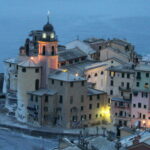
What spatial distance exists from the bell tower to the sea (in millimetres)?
22669

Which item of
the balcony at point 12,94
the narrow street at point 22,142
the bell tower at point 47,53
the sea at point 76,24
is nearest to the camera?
the narrow street at point 22,142

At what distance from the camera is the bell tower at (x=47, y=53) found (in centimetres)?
5334

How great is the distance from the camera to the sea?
93500 mm

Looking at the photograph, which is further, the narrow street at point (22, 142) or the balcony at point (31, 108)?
the balcony at point (31, 108)

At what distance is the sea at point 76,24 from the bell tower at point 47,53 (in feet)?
A: 74.4

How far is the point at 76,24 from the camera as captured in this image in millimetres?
113000

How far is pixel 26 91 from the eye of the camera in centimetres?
5312

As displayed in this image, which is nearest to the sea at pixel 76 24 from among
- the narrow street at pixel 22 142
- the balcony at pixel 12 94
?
the balcony at pixel 12 94

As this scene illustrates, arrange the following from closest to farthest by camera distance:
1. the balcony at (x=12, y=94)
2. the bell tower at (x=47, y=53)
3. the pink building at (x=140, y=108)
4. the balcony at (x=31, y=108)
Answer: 1. the pink building at (x=140, y=108)
2. the balcony at (x=31, y=108)
3. the bell tower at (x=47, y=53)
4. the balcony at (x=12, y=94)

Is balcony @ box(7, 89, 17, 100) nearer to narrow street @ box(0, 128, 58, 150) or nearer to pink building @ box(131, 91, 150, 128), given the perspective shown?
narrow street @ box(0, 128, 58, 150)

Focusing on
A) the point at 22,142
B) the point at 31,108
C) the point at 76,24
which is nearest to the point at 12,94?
the point at 31,108

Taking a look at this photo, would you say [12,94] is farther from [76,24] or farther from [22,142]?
[76,24]

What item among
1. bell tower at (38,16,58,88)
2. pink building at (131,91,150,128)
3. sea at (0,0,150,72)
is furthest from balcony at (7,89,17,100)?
sea at (0,0,150,72)

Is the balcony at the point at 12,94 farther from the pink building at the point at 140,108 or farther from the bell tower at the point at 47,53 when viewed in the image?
the pink building at the point at 140,108
